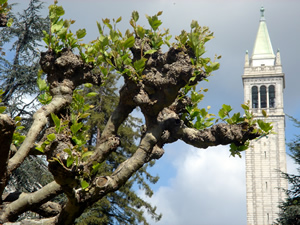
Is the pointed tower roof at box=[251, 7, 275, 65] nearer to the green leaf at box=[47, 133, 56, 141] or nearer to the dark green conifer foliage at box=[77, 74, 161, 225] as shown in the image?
the dark green conifer foliage at box=[77, 74, 161, 225]

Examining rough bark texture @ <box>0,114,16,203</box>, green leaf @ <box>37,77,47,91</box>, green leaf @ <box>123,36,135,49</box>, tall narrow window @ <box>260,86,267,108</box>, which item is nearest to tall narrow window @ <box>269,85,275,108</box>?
tall narrow window @ <box>260,86,267,108</box>

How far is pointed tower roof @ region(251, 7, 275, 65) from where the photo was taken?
73562 millimetres

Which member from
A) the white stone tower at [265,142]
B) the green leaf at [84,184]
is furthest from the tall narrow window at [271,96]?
the green leaf at [84,184]

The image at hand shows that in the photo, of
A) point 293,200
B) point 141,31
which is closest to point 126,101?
point 141,31

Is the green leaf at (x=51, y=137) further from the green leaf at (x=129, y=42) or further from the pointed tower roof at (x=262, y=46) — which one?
the pointed tower roof at (x=262, y=46)

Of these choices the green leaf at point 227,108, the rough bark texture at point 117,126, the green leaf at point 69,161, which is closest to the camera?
the green leaf at point 69,161

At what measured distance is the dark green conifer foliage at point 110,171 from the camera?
23.2 m

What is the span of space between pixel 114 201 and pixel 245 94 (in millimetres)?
50157

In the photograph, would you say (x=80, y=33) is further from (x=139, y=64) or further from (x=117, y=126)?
(x=117, y=126)

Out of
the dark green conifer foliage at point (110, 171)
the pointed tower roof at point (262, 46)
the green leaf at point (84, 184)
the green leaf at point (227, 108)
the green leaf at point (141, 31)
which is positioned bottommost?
the green leaf at point (84, 184)

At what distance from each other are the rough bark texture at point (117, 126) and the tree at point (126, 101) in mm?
11

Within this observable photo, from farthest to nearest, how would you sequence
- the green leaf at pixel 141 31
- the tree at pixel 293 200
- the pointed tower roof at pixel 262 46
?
the pointed tower roof at pixel 262 46 → the tree at pixel 293 200 → the green leaf at pixel 141 31

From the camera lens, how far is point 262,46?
245 feet

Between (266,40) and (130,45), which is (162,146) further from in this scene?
(266,40)
